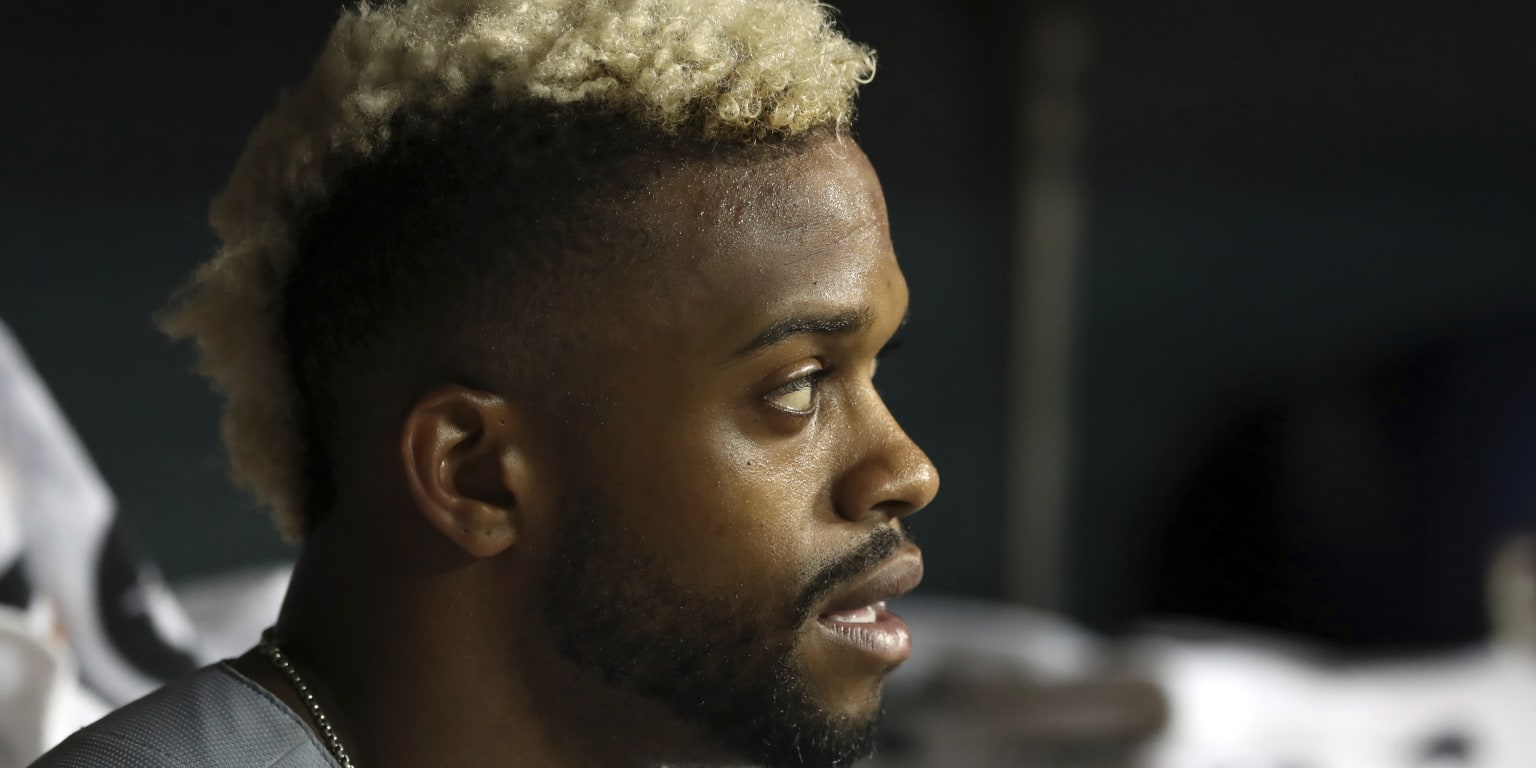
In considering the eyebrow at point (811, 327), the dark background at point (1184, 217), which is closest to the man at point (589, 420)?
the eyebrow at point (811, 327)

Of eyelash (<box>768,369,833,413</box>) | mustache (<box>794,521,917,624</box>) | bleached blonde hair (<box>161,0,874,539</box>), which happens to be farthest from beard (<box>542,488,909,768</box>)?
bleached blonde hair (<box>161,0,874,539</box>)

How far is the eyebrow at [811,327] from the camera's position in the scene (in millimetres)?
847

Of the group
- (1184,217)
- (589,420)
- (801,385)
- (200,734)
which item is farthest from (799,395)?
(1184,217)

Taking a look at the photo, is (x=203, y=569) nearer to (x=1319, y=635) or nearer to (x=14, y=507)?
(x=14, y=507)

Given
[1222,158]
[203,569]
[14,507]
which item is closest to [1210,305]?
[1222,158]

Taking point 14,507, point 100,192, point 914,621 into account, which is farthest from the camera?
point 914,621

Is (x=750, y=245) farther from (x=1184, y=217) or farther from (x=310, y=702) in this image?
(x=1184, y=217)

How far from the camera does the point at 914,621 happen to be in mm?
2121

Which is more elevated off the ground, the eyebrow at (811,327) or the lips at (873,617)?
the eyebrow at (811,327)

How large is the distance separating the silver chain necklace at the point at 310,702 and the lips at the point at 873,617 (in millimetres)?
292

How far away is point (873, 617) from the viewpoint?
896mm

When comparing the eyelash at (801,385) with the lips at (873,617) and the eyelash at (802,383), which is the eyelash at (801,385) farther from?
the lips at (873,617)

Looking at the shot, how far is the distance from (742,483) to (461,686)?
0.21 m

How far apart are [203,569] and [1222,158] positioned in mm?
1742
